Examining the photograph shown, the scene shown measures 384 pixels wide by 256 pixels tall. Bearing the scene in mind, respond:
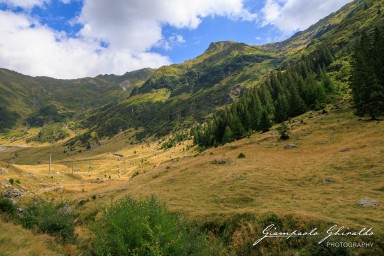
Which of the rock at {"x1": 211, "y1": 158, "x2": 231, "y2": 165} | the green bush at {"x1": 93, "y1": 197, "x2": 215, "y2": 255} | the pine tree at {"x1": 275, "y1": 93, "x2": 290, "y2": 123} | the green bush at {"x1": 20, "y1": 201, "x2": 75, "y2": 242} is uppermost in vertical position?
the pine tree at {"x1": 275, "y1": 93, "x2": 290, "y2": 123}

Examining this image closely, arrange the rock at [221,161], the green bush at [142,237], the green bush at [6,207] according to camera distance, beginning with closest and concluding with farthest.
Answer: the green bush at [142,237] < the green bush at [6,207] < the rock at [221,161]

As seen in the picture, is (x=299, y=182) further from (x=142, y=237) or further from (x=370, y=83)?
(x=370, y=83)

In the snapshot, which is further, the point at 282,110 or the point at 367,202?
the point at 282,110

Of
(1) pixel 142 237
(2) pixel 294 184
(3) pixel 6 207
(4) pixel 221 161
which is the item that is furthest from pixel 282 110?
(1) pixel 142 237

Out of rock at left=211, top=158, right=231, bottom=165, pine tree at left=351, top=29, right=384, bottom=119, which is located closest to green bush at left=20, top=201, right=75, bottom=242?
rock at left=211, top=158, right=231, bottom=165

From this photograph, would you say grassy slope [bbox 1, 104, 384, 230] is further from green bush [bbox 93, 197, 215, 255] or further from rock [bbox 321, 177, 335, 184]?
green bush [bbox 93, 197, 215, 255]

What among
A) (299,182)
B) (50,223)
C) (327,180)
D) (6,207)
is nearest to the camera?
(50,223)

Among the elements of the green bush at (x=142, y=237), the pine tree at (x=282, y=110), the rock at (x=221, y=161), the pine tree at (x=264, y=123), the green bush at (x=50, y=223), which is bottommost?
the green bush at (x=50, y=223)

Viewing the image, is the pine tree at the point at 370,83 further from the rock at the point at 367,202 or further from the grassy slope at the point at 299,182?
the rock at the point at 367,202

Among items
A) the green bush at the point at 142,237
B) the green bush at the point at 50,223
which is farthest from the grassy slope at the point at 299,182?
the green bush at the point at 50,223

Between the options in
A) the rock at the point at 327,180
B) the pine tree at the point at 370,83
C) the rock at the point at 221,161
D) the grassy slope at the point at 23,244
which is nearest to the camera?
the grassy slope at the point at 23,244

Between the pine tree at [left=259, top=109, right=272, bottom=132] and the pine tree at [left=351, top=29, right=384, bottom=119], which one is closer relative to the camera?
the pine tree at [left=351, top=29, right=384, bottom=119]

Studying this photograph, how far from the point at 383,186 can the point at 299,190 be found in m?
7.02

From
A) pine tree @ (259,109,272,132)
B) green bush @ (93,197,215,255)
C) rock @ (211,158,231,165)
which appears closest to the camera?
green bush @ (93,197,215,255)
